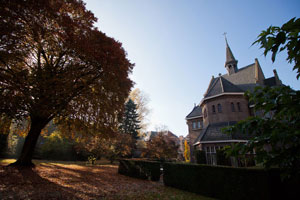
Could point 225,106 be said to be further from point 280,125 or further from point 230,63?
point 280,125

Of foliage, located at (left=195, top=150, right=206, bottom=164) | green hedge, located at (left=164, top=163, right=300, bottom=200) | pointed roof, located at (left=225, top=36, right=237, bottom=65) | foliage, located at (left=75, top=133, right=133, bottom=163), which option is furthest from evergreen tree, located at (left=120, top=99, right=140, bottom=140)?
green hedge, located at (left=164, top=163, right=300, bottom=200)

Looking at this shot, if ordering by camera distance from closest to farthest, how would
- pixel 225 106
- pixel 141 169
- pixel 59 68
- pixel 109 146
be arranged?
pixel 59 68 < pixel 141 169 < pixel 225 106 < pixel 109 146

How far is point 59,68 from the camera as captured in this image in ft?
41.9

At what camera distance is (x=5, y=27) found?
7539 millimetres

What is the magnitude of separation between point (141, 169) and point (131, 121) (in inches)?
831

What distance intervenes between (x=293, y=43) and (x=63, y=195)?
10.1m

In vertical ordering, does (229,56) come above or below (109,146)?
above

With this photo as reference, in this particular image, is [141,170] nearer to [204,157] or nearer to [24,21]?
[204,157]

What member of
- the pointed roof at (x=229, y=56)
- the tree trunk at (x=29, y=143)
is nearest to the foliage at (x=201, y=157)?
the tree trunk at (x=29, y=143)

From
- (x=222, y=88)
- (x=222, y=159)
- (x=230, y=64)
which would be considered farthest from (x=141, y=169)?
(x=230, y=64)

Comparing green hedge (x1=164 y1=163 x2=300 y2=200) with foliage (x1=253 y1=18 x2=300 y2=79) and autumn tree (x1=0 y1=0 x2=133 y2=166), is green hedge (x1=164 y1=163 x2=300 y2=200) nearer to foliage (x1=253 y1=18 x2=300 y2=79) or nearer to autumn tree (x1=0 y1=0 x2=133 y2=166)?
foliage (x1=253 y1=18 x2=300 y2=79)

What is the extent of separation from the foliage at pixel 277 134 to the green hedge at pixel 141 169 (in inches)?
491

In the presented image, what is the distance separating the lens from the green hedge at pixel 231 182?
694cm

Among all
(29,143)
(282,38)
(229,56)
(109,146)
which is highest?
(229,56)
